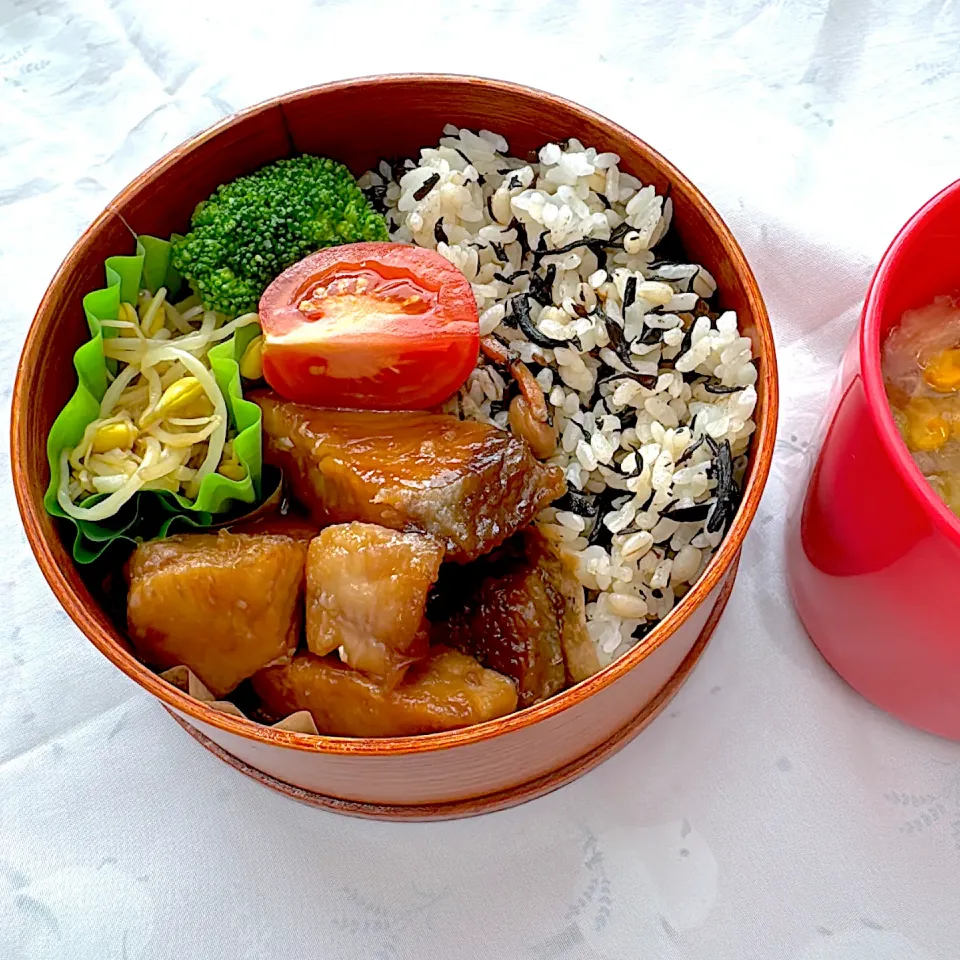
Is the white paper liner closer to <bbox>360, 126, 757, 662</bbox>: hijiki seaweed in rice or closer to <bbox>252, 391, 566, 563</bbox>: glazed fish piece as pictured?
<bbox>252, 391, 566, 563</bbox>: glazed fish piece

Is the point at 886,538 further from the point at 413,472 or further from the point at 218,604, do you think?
the point at 218,604

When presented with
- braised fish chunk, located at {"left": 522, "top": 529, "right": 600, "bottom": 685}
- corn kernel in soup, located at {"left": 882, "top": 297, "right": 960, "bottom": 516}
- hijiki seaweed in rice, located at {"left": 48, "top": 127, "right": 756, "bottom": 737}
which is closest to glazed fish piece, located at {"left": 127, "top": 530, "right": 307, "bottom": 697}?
hijiki seaweed in rice, located at {"left": 48, "top": 127, "right": 756, "bottom": 737}

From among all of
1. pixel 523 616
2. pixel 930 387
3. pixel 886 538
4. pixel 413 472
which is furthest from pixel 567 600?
pixel 930 387

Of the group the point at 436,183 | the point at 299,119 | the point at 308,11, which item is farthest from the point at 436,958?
the point at 308,11

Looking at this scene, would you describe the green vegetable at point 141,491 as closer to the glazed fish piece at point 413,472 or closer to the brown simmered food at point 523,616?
the glazed fish piece at point 413,472

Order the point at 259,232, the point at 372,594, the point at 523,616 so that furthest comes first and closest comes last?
the point at 259,232, the point at 523,616, the point at 372,594
